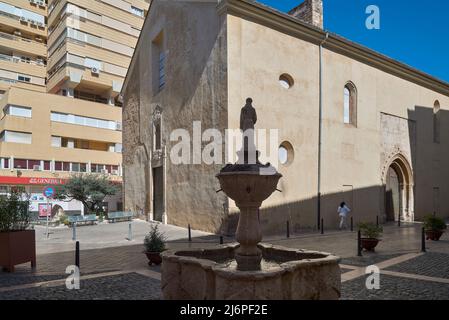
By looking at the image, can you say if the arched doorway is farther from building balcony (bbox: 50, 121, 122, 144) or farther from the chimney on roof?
building balcony (bbox: 50, 121, 122, 144)

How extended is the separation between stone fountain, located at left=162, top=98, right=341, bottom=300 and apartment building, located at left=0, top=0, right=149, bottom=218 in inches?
1103

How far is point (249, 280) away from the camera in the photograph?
4.41 meters

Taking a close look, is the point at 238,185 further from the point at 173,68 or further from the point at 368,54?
the point at 368,54

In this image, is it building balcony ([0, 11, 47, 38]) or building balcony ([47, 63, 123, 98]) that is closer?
building balcony ([47, 63, 123, 98])

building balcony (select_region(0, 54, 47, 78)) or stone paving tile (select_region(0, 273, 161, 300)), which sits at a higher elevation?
building balcony (select_region(0, 54, 47, 78))

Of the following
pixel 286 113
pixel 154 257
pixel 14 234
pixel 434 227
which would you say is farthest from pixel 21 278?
pixel 434 227

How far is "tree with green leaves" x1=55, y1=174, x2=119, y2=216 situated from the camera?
78.1 feet

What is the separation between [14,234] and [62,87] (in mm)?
33561

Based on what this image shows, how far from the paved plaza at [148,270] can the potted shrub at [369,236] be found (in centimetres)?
31

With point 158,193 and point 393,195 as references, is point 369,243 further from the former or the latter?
point 393,195

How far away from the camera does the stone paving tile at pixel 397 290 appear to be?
5715 mm

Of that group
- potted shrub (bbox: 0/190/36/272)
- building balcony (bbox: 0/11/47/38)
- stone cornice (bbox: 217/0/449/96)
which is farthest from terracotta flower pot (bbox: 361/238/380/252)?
building balcony (bbox: 0/11/47/38)

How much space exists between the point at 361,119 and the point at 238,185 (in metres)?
15.6
